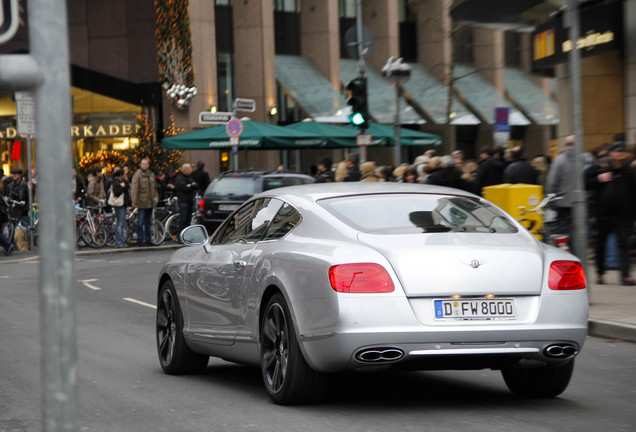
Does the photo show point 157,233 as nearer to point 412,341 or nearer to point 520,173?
point 520,173

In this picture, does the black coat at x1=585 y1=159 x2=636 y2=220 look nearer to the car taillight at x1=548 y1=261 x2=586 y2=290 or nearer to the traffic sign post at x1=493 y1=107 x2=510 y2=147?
the traffic sign post at x1=493 y1=107 x2=510 y2=147

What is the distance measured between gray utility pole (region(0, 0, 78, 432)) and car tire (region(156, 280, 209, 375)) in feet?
20.2

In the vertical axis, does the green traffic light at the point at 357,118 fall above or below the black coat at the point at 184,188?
above

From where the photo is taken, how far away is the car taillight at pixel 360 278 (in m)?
6.67

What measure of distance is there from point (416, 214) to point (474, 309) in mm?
985

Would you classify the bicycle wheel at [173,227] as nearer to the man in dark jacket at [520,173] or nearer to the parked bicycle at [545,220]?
the man in dark jacket at [520,173]

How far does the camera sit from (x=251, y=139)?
29.3 metres

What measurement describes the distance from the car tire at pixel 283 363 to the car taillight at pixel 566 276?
1459 mm

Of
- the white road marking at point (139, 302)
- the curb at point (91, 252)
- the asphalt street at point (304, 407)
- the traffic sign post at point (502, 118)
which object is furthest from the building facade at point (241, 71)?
the asphalt street at point (304, 407)

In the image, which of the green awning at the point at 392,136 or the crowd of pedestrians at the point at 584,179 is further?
the green awning at the point at 392,136

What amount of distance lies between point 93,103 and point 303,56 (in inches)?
353

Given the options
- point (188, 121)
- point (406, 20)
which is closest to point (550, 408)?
point (188, 121)

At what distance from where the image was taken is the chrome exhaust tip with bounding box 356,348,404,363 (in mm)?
6640

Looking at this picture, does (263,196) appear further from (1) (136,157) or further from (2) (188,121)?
(2) (188,121)
